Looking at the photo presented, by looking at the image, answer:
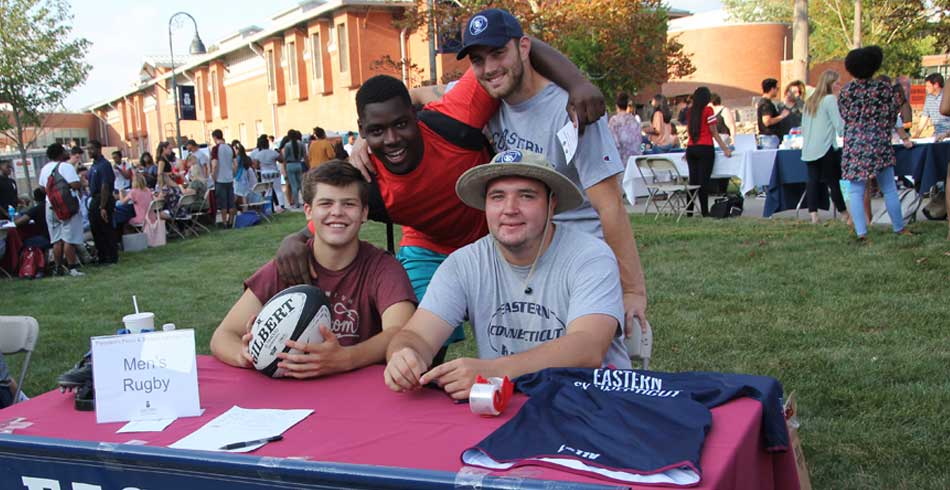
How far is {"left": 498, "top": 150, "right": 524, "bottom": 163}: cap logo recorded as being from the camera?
2.68 m

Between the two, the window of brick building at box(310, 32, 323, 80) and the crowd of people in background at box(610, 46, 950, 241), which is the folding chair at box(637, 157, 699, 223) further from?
the window of brick building at box(310, 32, 323, 80)

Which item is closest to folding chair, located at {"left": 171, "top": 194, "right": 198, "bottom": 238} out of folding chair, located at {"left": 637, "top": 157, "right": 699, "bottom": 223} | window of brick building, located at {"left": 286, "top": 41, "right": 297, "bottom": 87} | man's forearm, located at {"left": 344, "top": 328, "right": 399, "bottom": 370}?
folding chair, located at {"left": 637, "top": 157, "right": 699, "bottom": 223}

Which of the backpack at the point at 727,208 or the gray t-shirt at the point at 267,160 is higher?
the gray t-shirt at the point at 267,160

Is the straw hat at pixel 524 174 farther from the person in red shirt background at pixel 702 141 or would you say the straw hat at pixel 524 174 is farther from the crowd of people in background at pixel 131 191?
the person in red shirt background at pixel 702 141

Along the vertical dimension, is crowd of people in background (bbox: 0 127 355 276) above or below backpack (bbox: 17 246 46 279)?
above

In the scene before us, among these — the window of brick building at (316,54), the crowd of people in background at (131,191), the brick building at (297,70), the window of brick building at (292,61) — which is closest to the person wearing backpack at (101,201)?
the crowd of people in background at (131,191)

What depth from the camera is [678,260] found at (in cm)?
818

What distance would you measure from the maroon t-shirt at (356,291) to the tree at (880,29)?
19.2 m

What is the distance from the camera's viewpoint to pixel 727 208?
11.2 metres

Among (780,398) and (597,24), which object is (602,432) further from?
(597,24)

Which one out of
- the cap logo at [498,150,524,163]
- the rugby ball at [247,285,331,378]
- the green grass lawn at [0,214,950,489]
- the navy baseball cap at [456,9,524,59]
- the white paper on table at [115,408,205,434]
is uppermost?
the navy baseball cap at [456,9,524,59]

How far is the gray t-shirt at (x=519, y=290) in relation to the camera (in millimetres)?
2637

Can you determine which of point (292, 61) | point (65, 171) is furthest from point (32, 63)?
point (65, 171)

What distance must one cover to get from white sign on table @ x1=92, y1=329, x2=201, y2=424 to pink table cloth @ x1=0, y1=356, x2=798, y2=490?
2.0 inches
